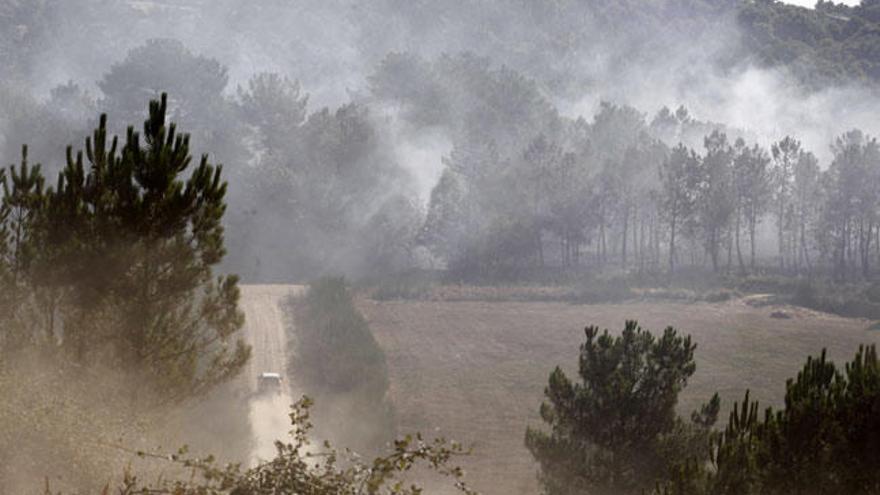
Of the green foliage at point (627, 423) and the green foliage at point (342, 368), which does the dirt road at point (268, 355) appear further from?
the green foliage at point (627, 423)

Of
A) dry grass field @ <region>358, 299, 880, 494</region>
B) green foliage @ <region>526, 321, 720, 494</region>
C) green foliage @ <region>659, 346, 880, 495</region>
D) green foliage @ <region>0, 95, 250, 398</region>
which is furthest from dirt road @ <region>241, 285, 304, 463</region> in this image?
green foliage @ <region>659, 346, 880, 495</region>

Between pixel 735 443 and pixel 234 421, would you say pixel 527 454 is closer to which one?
pixel 234 421

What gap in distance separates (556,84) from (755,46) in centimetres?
5826

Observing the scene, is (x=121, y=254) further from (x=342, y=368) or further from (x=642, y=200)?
(x=642, y=200)

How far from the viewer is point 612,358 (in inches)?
917

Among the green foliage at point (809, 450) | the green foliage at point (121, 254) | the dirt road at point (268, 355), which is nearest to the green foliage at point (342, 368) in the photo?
the dirt road at point (268, 355)

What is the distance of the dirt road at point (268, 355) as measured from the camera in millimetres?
34769

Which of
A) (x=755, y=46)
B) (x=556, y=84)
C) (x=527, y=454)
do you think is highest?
(x=755, y=46)

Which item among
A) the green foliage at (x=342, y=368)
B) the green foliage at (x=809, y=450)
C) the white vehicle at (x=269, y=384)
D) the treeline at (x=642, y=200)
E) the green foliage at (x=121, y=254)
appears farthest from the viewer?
the treeline at (x=642, y=200)

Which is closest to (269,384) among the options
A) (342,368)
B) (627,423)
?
(342,368)

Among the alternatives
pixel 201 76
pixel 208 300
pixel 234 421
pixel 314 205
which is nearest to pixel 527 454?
pixel 234 421

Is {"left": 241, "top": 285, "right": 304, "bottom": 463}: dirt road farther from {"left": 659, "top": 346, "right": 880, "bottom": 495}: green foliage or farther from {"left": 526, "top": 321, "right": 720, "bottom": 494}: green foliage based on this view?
{"left": 659, "top": 346, "right": 880, "bottom": 495}: green foliage

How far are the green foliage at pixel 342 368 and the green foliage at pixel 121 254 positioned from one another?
53.5ft

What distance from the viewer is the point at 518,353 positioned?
5094 centimetres
